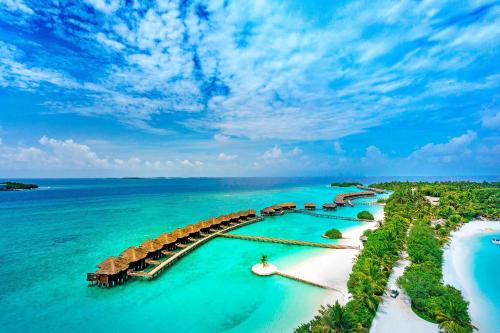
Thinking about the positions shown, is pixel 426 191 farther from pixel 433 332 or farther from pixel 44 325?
pixel 44 325

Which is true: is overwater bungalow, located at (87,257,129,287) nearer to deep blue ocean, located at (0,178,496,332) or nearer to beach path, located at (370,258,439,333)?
deep blue ocean, located at (0,178,496,332)

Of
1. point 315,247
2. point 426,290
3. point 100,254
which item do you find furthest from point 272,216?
point 426,290

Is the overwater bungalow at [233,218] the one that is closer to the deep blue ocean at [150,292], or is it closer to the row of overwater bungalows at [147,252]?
the row of overwater bungalows at [147,252]

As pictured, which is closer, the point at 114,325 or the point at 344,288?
the point at 114,325

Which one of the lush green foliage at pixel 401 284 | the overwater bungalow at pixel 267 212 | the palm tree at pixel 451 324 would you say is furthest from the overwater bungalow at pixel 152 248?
the overwater bungalow at pixel 267 212

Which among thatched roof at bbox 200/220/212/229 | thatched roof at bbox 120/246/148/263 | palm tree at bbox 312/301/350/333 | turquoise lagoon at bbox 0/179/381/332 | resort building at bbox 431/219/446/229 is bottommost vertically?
turquoise lagoon at bbox 0/179/381/332

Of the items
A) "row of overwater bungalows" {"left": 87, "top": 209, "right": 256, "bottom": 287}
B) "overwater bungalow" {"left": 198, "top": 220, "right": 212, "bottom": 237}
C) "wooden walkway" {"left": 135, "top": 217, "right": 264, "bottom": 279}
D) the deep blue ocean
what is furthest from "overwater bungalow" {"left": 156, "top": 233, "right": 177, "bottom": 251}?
"overwater bungalow" {"left": 198, "top": 220, "right": 212, "bottom": 237}

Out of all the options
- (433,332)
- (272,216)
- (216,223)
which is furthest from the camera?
(272,216)
